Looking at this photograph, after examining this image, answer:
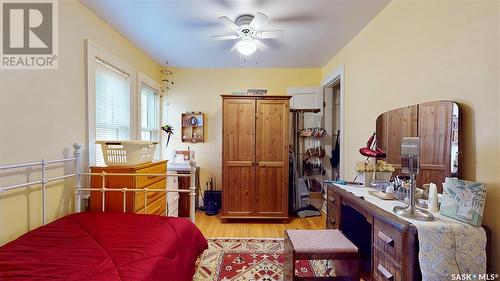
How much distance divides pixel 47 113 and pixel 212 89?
2.58 m

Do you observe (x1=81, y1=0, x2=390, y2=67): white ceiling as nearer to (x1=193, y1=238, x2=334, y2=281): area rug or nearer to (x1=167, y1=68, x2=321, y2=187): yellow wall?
(x1=167, y1=68, x2=321, y2=187): yellow wall

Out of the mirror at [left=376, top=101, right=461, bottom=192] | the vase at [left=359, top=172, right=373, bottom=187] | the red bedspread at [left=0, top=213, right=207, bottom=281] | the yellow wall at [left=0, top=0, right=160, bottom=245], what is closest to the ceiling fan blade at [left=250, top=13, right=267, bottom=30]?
the mirror at [left=376, top=101, right=461, bottom=192]

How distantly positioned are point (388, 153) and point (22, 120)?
2.88 m

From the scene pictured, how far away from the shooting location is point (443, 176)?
1.45 m

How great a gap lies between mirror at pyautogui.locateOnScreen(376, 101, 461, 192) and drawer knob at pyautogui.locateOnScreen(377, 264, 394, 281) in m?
0.61

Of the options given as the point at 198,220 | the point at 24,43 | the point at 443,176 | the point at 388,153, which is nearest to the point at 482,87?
the point at 443,176

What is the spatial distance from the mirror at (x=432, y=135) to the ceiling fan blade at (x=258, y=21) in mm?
1452

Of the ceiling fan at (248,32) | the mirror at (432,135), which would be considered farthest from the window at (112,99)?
the mirror at (432,135)

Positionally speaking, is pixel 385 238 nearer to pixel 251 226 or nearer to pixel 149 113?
pixel 251 226

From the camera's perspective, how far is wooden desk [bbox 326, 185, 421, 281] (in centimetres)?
116

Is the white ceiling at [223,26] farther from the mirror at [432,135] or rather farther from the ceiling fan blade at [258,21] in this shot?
the mirror at [432,135]

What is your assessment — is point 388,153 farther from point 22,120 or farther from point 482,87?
point 22,120

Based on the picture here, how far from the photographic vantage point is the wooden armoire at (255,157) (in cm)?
350

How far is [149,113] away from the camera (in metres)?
3.93
